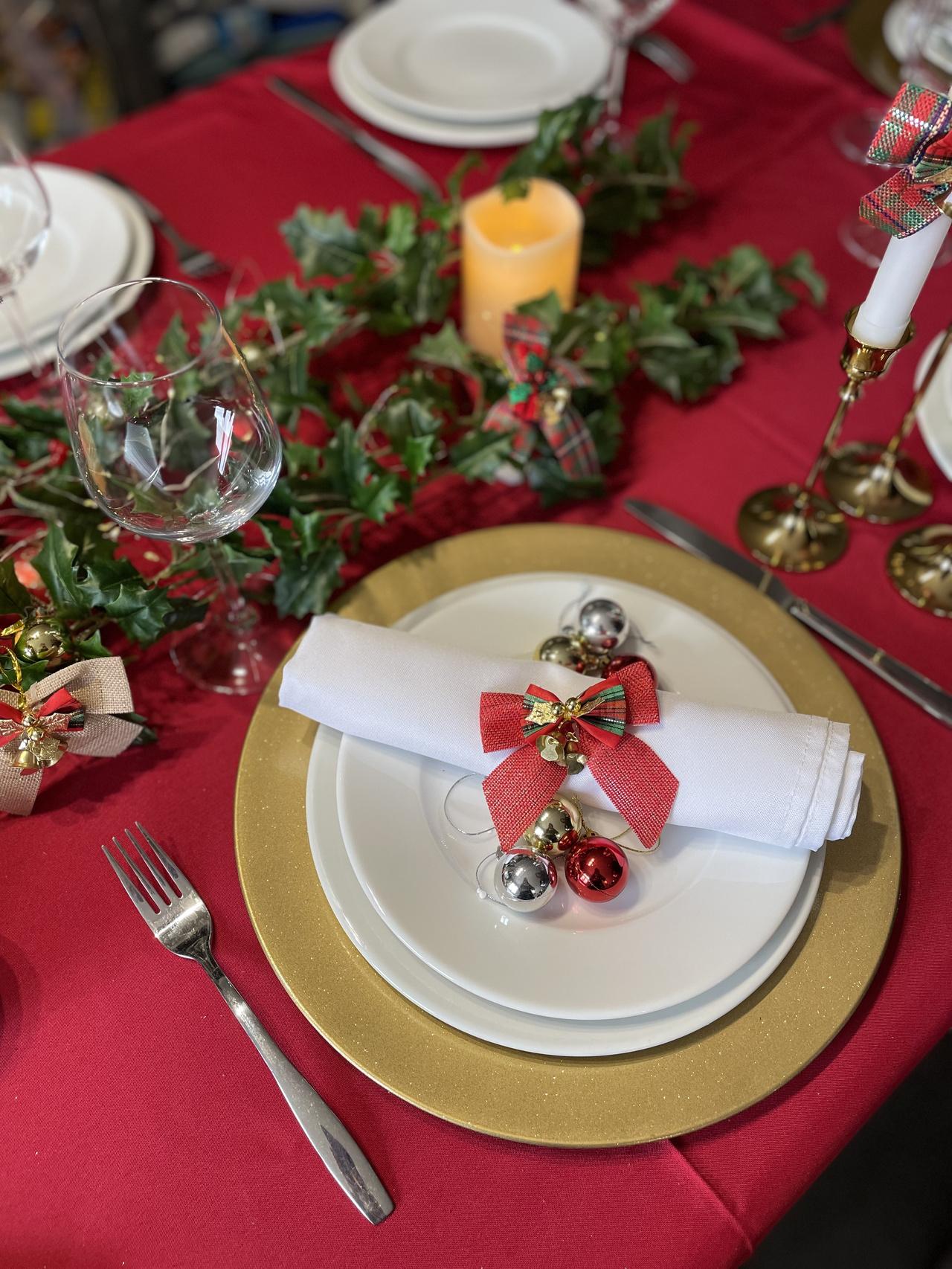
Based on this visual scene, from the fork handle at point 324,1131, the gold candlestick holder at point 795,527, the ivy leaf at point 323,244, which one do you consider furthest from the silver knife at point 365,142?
the fork handle at point 324,1131

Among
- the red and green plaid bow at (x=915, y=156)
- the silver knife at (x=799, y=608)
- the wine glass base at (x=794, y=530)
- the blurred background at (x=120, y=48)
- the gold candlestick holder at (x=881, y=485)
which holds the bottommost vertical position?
the blurred background at (x=120, y=48)

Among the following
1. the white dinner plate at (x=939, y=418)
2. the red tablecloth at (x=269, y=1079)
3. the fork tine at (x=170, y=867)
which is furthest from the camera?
the white dinner plate at (x=939, y=418)

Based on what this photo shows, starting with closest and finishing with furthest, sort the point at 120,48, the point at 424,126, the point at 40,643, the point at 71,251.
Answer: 1. the point at 40,643
2. the point at 71,251
3. the point at 424,126
4. the point at 120,48

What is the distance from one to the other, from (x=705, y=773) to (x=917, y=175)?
351 millimetres

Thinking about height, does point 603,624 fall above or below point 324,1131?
above

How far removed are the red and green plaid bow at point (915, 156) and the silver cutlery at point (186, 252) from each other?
0.63 meters

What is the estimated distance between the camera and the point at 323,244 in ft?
2.92

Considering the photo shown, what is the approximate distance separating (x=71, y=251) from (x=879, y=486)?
76 centimetres

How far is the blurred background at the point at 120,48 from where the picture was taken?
1.82 meters

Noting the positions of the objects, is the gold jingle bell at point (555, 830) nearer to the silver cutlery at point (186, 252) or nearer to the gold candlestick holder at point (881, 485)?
the gold candlestick holder at point (881, 485)

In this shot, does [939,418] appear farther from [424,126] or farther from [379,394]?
[424,126]

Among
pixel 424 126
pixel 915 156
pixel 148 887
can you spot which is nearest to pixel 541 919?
pixel 148 887

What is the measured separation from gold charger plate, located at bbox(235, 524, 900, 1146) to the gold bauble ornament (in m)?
0.13

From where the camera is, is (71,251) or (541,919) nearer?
(541,919)
